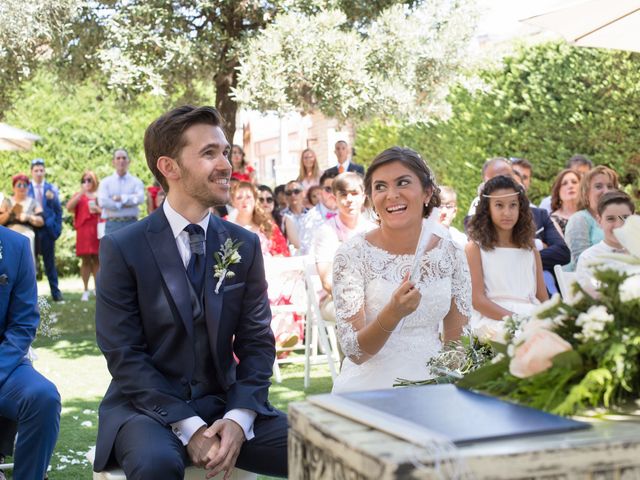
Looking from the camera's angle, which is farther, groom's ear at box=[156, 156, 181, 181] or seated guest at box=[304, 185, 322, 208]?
seated guest at box=[304, 185, 322, 208]

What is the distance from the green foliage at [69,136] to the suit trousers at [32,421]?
15.4 metres

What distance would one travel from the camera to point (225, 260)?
3.41 meters

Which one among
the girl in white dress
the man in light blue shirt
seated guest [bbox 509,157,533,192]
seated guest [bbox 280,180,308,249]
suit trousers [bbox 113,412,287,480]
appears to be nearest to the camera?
suit trousers [bbox 113,412,287,480]

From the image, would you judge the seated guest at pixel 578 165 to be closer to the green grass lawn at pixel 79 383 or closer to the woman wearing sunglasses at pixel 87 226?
the green grass lawn at pixel 79 383

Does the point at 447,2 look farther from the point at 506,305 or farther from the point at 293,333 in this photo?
the point at 506,305

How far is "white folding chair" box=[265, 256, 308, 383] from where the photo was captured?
7781mm

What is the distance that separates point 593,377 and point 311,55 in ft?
32.4

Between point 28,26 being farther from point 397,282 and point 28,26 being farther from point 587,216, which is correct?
point 397,282

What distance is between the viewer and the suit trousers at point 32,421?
3865mm

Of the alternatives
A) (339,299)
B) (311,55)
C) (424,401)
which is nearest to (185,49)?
(311,55)

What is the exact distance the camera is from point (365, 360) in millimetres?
4078

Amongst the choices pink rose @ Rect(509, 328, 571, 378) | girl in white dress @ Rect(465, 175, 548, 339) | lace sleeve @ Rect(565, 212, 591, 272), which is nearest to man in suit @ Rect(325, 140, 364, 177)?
lace sleeve @ Rect(565, 212, 591, 272)

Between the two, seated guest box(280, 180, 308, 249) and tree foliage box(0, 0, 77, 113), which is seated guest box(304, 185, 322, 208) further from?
tree foliage box(0, 0, 77, 113)

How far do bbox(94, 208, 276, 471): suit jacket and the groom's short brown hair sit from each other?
0.28 metres
